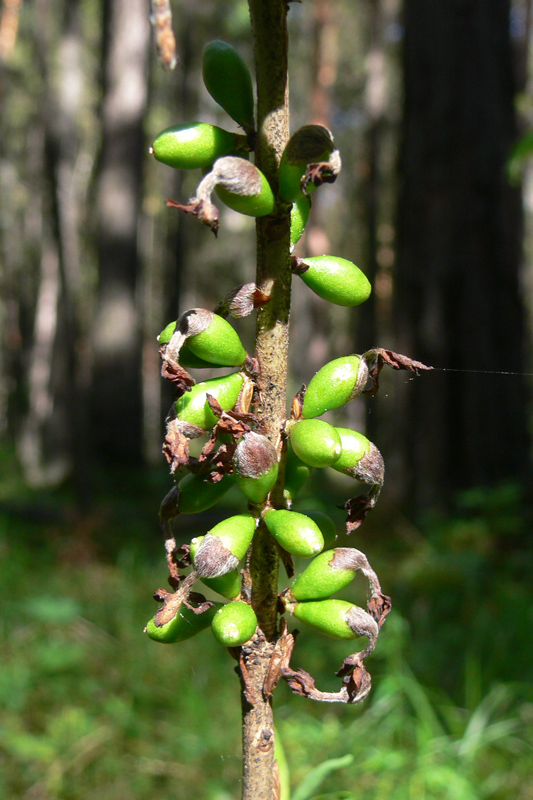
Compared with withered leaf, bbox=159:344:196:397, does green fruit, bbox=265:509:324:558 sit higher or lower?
lower

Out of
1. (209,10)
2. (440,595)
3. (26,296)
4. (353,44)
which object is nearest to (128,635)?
(440,595)

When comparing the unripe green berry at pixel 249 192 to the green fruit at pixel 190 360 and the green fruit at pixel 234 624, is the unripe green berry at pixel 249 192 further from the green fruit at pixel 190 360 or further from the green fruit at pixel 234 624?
the green fruit at pixel 234 624

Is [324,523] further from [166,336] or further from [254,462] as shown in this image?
[166,336]

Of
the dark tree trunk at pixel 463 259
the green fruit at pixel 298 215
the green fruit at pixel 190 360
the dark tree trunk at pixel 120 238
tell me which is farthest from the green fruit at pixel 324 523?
the dark tree trunk at pixel 120 238

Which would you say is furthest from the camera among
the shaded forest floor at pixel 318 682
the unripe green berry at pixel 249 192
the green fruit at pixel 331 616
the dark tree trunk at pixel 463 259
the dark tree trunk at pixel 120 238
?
the dark tree trunk at pixel 120 238

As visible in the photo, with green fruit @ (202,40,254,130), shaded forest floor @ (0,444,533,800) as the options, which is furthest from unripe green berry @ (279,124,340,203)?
shaded forest floor @ (0,444,533,800)

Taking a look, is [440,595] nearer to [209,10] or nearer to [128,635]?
[128,635]

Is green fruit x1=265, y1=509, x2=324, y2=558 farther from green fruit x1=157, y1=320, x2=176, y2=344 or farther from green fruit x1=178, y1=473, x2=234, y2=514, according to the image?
green fruit x1=157, y1=320, x2=176, y2=344
